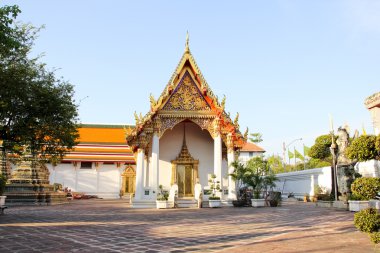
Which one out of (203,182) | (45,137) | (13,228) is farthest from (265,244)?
(203,182)

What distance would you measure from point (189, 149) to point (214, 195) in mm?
4066

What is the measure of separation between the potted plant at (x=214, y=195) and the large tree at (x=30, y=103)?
7970 mm

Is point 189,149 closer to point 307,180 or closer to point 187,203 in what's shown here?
point 187,203

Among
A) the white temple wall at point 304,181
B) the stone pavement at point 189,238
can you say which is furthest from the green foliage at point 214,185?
the stone pavement at point 189,238

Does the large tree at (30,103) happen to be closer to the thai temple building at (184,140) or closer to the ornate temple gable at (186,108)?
the thai temple building at (184,140)

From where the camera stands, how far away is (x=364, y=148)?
5.52 metres

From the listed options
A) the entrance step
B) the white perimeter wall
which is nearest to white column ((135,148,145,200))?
the entrance step

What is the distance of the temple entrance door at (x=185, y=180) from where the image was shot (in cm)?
2154

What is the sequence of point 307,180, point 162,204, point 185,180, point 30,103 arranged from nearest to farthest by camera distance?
1. point 30,103
2. point 162,204
3. point 185,180
4. point 307,180

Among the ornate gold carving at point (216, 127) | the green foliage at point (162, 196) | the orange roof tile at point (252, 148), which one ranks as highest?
the orange roof tile at point (252, 148)

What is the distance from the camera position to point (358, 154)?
5590 mm

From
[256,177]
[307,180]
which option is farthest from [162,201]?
[307,180]

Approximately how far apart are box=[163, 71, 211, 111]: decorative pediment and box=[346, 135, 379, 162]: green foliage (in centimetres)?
1473

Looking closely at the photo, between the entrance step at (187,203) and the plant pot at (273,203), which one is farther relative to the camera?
the entrance step at (187,203)
